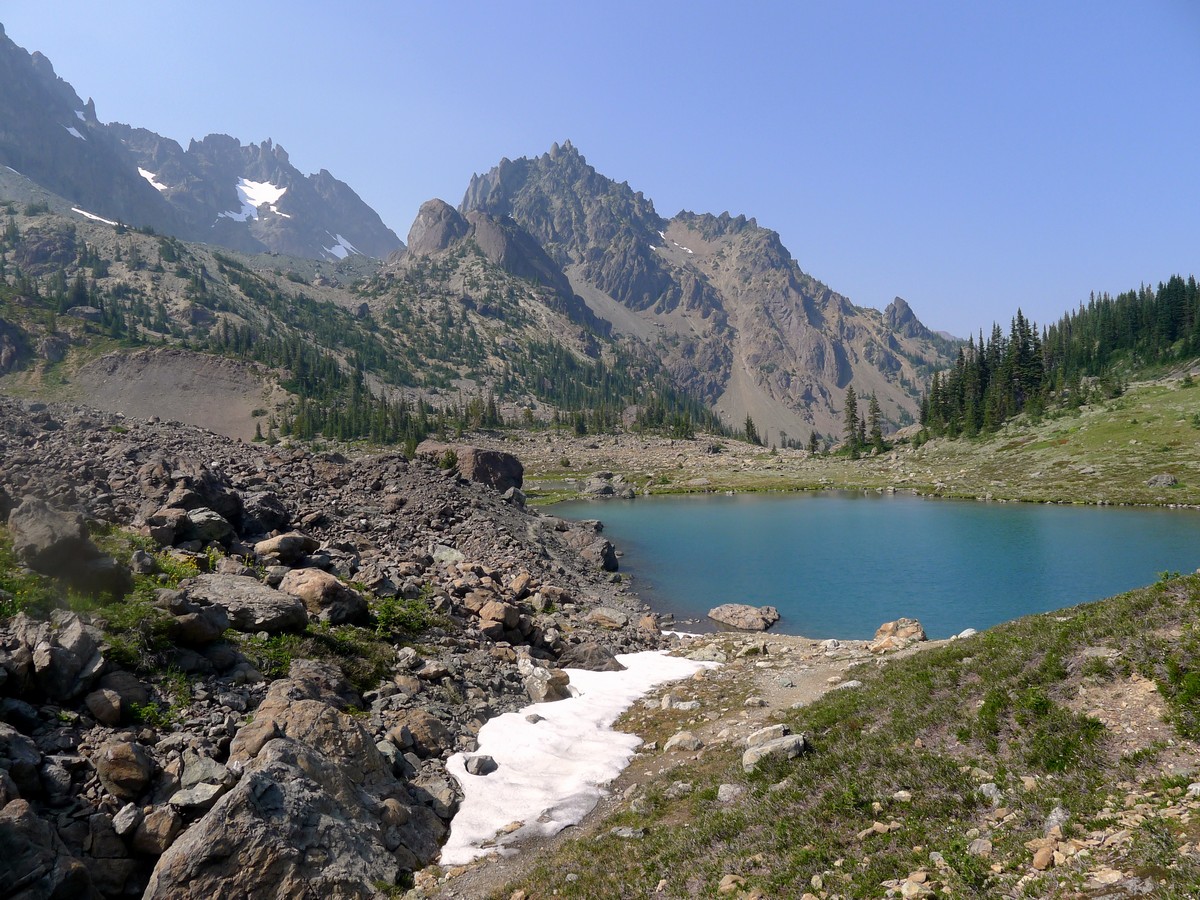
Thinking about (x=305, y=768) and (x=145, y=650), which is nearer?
(x=305, y=768)

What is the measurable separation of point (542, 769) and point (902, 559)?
4648cm

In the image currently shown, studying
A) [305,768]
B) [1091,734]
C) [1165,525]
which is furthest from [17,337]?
[1165,525]

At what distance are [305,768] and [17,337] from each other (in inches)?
9339

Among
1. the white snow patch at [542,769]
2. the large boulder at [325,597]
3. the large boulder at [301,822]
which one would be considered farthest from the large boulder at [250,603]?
the white snow patch at [542,769]

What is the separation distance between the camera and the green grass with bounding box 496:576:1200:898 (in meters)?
8.45

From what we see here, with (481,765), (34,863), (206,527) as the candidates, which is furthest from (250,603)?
(34,863)

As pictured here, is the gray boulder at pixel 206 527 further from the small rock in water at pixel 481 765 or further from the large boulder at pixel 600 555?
the large boulder at pixel 600 555

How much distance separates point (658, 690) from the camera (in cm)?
2178

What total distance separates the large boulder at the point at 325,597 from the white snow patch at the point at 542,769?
6.43 meters

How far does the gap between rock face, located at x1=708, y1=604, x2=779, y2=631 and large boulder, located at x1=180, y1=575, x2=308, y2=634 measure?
25.5 metres

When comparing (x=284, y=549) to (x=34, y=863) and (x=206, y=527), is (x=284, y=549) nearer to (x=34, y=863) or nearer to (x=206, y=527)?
(x=206, y=527)

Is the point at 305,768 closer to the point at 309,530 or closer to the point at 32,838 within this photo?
the point at 32,838

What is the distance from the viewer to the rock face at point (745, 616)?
35.5 m

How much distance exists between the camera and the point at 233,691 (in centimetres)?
1407
